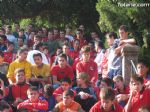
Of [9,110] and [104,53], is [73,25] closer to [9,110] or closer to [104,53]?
[104,53]

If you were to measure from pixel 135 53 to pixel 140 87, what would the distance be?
10.1 feet

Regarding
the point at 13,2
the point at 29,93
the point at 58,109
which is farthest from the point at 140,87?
the point at 13,2

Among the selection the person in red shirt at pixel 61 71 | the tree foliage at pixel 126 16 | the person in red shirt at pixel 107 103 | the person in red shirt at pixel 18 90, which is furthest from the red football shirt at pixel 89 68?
the tree foliage at pixel 126 16

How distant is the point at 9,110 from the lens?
8602mm

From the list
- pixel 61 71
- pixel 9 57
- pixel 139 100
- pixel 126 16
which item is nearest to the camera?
pixel 139 100

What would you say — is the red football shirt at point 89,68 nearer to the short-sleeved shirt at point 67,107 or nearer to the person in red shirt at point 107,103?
the short-sleeved shirt at point 67,107

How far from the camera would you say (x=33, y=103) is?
29.6ft

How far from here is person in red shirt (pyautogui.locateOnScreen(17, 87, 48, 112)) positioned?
8.96 metres

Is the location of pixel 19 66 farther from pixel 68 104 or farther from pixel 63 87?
pixel 68 104

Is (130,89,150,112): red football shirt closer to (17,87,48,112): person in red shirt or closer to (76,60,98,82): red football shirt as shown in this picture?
(17,87,48,112): person in red shirt

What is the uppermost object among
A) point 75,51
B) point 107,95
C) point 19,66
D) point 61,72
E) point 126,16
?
point 126,16

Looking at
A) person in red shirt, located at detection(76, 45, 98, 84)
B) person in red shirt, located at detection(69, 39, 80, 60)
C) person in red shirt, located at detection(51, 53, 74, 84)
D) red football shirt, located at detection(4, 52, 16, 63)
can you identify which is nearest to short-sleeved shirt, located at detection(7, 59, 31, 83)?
person in red shirt, located at detection(51, 53, 74, 84)

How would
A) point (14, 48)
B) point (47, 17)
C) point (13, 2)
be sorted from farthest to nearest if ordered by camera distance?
point (47, 17), point (13, 2), point (14, 48)

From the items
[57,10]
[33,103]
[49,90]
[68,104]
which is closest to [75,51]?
[49,90]
